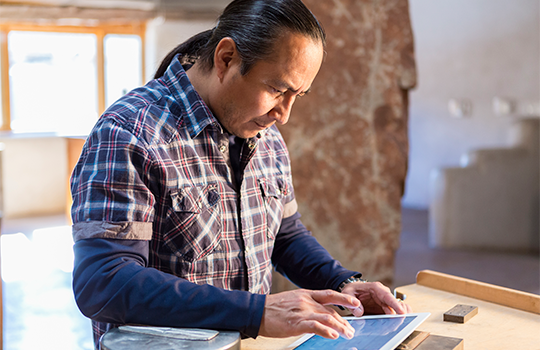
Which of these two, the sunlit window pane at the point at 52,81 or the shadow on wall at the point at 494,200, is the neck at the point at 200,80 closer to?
the shadow on wall at the point at 494,200

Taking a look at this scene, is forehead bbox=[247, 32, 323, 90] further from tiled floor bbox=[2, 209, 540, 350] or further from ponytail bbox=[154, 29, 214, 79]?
tiled floor bbox=[2, 209, 540, 350]

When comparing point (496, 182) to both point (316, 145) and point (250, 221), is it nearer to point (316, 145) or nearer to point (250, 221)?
point (316, 145)

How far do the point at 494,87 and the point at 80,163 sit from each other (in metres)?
4.80

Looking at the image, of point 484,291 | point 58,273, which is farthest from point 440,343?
point 58,273

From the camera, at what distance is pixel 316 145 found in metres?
2.59

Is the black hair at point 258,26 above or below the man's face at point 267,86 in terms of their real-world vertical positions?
above

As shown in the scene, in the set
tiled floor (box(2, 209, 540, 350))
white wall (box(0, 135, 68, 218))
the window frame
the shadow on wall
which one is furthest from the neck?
the window frame

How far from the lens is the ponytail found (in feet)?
3.78

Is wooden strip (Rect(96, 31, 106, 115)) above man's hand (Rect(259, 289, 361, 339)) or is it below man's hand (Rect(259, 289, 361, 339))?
above

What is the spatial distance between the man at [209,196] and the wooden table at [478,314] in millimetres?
99

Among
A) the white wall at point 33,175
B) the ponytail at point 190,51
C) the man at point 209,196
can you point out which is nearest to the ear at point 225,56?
the man at point 209,196

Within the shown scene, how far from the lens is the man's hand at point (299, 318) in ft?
2.64

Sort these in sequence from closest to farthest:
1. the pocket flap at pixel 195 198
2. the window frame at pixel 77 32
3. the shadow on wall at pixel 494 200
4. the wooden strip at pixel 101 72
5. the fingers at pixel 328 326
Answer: the fingers at pixel 328 326, the pocket flap at pixel 195 198, the shadow on wall at pixel 494 200, the window frame at pixel 77 32, the wooden strip at pixel 101 72

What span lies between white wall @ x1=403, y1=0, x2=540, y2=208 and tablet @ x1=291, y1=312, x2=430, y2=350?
4.36 m
